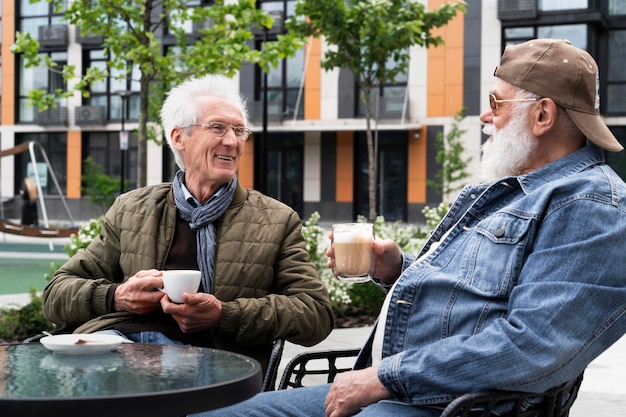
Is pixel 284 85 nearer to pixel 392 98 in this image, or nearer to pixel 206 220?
pixel 392 98

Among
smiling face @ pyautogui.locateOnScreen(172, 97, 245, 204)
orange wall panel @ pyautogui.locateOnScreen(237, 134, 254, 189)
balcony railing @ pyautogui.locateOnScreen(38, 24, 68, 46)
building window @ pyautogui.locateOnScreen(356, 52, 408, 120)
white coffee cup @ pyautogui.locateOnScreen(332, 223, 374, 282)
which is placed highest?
balcony railing @ pyautogui.locateOnScreen(38, 24, 68, 46)

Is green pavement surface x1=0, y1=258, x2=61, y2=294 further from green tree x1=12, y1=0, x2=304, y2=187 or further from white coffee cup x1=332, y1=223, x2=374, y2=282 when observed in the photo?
white coffee cup x1=332, y1=223, x2=374, y2=282

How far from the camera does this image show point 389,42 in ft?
61.9

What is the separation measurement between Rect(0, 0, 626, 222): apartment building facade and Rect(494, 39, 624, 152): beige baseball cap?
2948 centimetres

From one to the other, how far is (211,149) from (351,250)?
3.31 ft

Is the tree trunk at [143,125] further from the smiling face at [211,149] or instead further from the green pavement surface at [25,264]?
the smiling face at [211,149]

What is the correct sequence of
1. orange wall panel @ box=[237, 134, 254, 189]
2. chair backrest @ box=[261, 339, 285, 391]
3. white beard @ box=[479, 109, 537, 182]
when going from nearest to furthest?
white beard @ box=[479, 109, 537, 182], chair backrest @ box=[261, 339, 285, 391], orange wall panel @ box=[237, 134, 254, 189]

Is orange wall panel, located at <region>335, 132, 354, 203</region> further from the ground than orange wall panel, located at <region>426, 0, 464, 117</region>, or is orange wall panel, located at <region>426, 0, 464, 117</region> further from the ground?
orange wall panel, located at <region>426, 0, 464, 117</region>

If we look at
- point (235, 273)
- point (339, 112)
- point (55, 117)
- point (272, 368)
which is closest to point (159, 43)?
point (235, 273)

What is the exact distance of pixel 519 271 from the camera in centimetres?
250

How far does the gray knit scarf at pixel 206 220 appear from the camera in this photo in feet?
11.5

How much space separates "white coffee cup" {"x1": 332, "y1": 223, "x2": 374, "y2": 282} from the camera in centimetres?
294

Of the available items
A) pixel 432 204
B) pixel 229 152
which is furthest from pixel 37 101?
pixel 432 204

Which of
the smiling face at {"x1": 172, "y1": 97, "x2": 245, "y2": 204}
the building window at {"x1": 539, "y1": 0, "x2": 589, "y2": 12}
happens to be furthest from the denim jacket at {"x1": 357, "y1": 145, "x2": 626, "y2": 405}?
the building window at {"x1": 539, "y1": 0, "x2": 589, "y2": 12}
